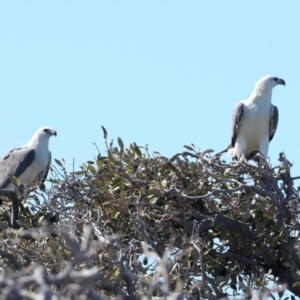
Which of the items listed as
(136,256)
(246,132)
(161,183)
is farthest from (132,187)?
(246,132)

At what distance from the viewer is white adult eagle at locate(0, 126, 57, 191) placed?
1226 centimetres

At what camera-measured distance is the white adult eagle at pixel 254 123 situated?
11289 mm

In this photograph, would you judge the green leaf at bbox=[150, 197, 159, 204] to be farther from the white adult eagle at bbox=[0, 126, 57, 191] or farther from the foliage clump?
the white adult eagle at bbox=[0, 126, 57, 191]

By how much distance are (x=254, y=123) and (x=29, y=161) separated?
10.3ft

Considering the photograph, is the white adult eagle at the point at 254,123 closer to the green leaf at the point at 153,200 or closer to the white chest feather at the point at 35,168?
the white chest feather at the point at 35,168

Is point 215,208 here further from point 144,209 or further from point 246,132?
point 246,132

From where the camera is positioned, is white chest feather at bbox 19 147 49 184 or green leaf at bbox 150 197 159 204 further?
white chest feather at bbox 19 147 49 184

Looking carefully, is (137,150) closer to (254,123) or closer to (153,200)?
(153,200)

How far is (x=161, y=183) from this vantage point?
8086 millimetres

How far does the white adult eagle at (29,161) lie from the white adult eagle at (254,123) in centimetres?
262

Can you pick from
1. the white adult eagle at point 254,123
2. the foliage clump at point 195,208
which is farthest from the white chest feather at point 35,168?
the foliage clump at point 195,208

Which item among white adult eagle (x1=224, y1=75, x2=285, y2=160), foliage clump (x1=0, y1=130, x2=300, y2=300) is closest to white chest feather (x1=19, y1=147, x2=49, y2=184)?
white adult eagle (x1=224, y1=75, x2=285, y2=160)

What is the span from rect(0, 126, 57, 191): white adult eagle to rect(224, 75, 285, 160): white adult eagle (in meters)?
2.62

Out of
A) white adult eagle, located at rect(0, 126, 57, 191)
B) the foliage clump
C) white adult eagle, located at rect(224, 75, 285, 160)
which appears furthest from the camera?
white adult eagle, located at rect(0, 126, 57, 191)
